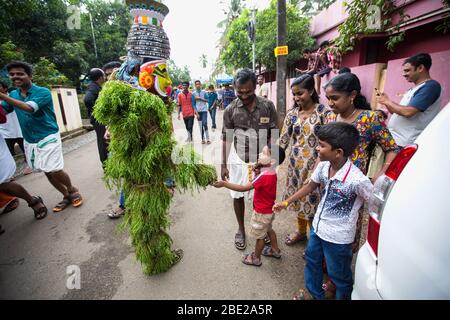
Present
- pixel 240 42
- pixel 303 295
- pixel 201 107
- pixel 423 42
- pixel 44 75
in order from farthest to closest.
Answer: pixel 240 42
pixel 44 75
pixel 201 107
pixel 423 42
pixel 303 295

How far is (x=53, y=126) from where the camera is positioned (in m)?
3.31

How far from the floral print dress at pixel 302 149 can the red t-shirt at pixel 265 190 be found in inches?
12.8

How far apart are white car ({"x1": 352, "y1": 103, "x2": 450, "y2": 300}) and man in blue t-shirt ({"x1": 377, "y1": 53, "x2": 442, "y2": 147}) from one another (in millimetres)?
1621

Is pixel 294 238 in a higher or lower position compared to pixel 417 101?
lower

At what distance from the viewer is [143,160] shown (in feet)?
5.65

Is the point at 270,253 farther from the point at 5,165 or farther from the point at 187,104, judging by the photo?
the point at 187,104

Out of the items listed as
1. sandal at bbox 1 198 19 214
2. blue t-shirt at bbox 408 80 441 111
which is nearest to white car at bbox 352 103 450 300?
blue t-shirt at bbox 408 80 441 111

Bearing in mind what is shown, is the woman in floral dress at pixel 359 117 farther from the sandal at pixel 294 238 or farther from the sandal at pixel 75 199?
the sandal at pixel 75 199

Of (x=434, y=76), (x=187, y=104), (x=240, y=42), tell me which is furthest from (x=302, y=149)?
(x=240, y=42)

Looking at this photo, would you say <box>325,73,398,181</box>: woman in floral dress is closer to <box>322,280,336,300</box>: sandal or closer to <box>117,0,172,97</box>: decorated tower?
<box>322,280,336,300</box>: sandal

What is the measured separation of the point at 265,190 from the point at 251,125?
722 mm

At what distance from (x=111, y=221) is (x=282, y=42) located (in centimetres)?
516
